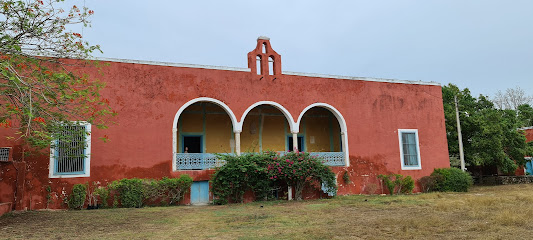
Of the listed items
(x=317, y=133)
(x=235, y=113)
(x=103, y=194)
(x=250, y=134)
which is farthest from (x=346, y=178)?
(x=103, y=194)

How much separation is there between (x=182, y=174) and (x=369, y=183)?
6.44 m

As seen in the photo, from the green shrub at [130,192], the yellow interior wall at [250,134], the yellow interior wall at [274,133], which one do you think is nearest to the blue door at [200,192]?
the green shrub at [130,192]

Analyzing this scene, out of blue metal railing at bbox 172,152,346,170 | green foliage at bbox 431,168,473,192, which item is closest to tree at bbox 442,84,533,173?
green foliage at bbox 431,168,473,192

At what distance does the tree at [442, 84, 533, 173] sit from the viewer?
17.1 meters

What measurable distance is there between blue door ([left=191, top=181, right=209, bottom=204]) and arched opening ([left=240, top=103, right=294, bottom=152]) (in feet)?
9.62

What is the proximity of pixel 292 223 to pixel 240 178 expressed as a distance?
425cm

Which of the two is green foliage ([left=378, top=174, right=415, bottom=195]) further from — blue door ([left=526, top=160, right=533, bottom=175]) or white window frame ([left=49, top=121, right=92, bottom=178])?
blue door ([left=526, top=160, right=533, bottom=175])

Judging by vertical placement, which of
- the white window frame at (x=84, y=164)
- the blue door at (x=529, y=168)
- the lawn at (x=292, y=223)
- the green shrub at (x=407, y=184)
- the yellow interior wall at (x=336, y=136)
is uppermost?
the yellow interior wall at (x=336, y=136)

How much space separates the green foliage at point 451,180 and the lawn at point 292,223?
427cm

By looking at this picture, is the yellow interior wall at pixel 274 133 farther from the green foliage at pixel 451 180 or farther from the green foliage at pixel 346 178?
the green foliage at pixel 451 180

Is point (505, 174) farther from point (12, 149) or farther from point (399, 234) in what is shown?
point (12, 149)

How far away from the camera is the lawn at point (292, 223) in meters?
5.96

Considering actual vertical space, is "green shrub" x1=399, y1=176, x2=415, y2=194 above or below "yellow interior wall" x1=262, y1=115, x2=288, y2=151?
below

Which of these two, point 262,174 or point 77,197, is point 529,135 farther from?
point 77,197
